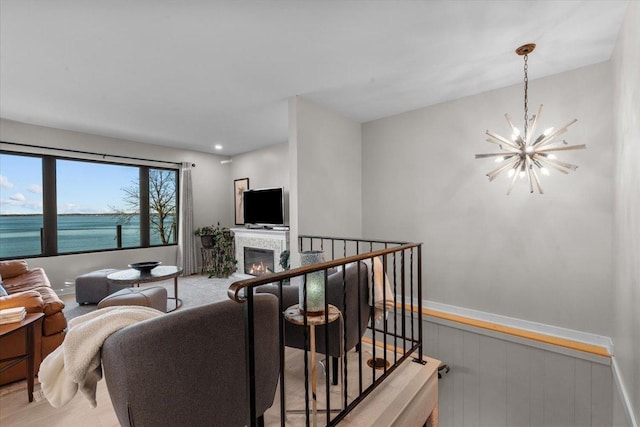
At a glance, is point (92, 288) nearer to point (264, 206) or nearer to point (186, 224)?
point (186, 224)

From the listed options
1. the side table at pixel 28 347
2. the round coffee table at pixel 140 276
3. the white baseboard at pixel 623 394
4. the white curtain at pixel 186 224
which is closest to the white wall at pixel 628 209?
the white baseboard at pixel 623 394

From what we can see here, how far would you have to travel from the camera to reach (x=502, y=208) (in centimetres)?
315

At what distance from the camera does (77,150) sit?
4.66 metres

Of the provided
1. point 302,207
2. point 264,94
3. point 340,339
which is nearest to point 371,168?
point 302,207

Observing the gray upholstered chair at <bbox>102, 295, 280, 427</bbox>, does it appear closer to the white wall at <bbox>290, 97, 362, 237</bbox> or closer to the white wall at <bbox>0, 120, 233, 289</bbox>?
the white wall at <bbox>290, 97, 362, 237</bbox>

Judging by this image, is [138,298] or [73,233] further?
[73,233]

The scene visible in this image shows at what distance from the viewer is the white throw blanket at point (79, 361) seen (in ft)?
3.46

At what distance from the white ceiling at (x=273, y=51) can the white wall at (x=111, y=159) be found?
59 centimetres

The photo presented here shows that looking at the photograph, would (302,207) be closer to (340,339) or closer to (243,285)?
(340,339)

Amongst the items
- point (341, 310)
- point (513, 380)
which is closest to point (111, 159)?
point (341, 310)

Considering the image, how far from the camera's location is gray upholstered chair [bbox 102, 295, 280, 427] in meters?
1.03

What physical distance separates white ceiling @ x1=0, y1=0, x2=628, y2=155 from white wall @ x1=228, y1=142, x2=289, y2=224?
172 centimetres

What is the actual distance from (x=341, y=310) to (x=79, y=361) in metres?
1.28

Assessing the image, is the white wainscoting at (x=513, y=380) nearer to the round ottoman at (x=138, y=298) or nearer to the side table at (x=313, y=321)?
the side table at (x=313, y=321)
